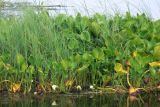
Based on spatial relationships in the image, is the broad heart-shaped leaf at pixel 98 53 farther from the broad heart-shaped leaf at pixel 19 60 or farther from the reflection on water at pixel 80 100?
the broad heart-shaped leaf at pixel 19 60

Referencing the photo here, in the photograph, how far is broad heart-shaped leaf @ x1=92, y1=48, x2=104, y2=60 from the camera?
4.22 meters

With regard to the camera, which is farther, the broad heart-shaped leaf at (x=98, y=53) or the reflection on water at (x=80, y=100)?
the broad heart-shaped leaf at (x=98, y=53)

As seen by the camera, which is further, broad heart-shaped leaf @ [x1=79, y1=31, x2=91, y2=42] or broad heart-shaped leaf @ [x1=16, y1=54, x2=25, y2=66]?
broad heart-shaped leaf @ [x1=79, y1=31, x2=91, y2=42]

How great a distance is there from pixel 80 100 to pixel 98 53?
533 mm

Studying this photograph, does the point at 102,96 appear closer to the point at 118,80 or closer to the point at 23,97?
the point at 118,80

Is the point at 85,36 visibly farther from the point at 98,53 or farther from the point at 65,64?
the point at 65,64

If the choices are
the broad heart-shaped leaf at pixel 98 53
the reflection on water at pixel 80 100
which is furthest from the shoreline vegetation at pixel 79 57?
the reflection on water at pixel 80 100

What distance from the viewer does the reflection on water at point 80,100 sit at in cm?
381

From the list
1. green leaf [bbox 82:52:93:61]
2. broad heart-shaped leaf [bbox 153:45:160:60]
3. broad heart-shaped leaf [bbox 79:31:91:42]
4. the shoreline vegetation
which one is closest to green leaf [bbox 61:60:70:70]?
the shoreline vegetation

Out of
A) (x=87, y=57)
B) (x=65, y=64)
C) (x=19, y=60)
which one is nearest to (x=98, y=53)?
(x=87, y=57)

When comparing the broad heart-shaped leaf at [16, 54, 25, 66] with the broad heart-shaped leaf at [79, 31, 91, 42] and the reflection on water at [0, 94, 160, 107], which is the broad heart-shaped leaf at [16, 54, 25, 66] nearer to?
the reflection on water at [0, 94, 160, 107]

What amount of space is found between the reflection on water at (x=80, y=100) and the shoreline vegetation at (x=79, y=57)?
0.11m

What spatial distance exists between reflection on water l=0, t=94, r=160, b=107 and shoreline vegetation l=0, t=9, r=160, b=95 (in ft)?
0.37

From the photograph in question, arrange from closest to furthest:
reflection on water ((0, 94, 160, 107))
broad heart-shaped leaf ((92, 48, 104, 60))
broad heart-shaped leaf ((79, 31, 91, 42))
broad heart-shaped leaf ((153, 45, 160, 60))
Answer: reflection on water ((0, 94, 160, 107)), broad heart-shaped leaf ((153, 45, 160, 60)), broad heart-shaped leaf ((92, 48, 104, 60)), broad heart-shaped leaf ((79, 31, 91, 42))
